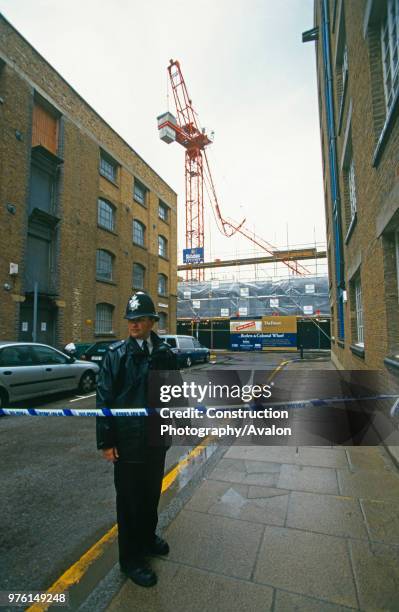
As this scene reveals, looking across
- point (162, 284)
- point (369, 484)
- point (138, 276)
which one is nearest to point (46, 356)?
point (369, 484)

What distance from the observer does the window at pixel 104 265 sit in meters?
18.1

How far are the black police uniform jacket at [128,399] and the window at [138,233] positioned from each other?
66.0ft

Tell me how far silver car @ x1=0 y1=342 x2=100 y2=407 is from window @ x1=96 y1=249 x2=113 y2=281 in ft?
32.2

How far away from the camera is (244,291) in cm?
3241

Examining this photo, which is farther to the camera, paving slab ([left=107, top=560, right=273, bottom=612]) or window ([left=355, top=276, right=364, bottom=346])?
window ([left=355, top=276, right=364, bottom=346])

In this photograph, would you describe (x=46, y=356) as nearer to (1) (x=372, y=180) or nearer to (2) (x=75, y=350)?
(2) (x=75, y=350)

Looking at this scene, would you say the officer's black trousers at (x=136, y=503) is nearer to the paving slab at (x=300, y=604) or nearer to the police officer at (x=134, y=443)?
the police officer at (x=134, y=443)

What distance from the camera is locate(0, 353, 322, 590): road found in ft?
7.82

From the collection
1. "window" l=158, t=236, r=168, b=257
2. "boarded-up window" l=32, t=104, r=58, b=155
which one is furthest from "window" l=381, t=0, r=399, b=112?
"window" l=158, t=236, r=168, b=257

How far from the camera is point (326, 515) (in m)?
2.88

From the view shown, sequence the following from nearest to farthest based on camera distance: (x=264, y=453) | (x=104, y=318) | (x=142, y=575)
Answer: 1. (x=142, y=575)
2. (x=264, y=453)
3. (x=104, y=318)

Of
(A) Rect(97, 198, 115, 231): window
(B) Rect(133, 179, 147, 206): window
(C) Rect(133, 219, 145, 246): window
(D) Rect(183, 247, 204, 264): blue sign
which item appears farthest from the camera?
(D) Rect(183, 247, 204, 264): blue sign

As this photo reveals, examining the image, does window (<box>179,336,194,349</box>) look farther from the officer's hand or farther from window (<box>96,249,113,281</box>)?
the officer's hand

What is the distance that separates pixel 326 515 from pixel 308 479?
30.2 inches
